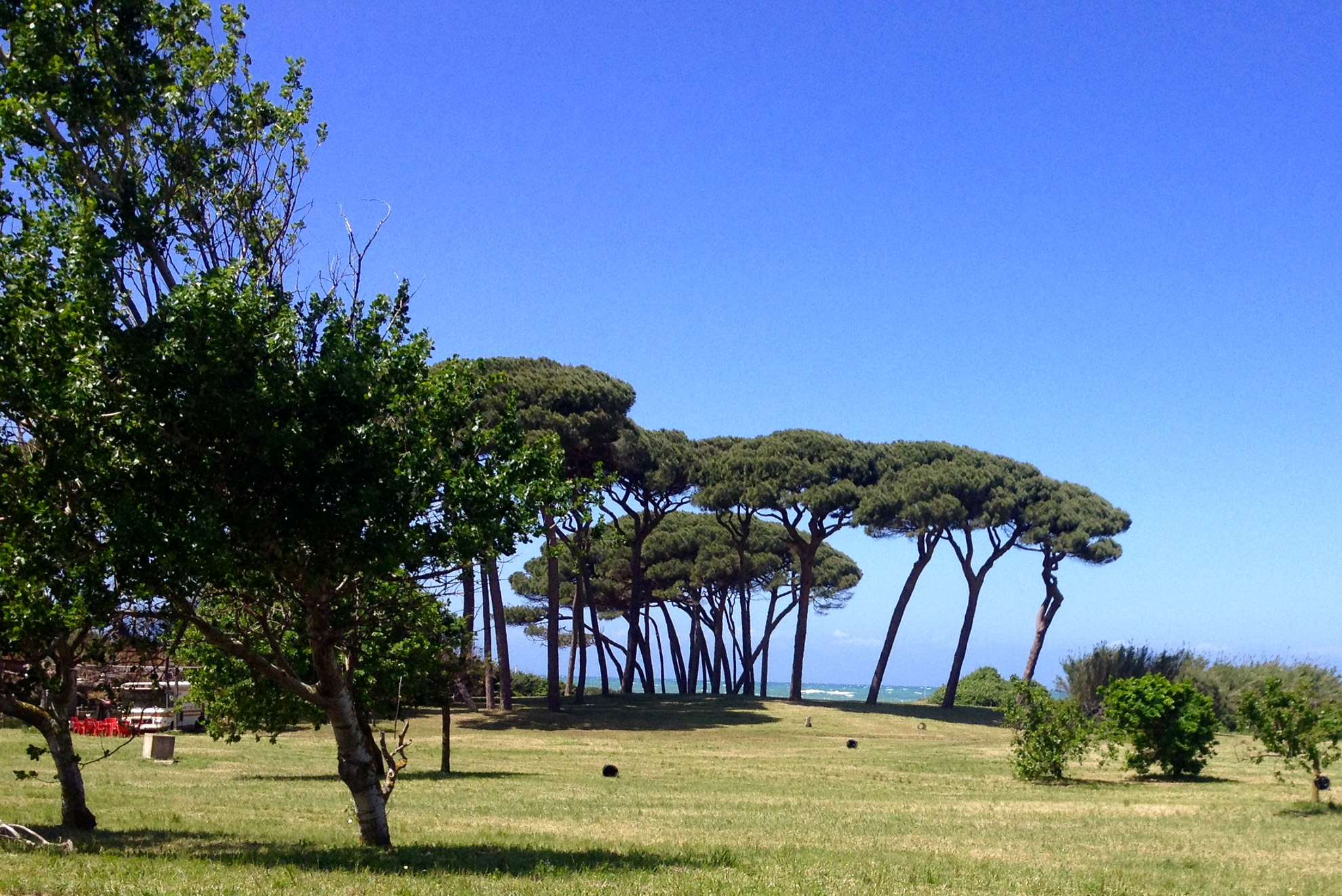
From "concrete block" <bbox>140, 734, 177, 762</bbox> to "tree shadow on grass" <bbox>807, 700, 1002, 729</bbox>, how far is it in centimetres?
3236

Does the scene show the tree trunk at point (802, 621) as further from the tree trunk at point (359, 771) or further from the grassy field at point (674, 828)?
the tree trunk at point (359, 771)

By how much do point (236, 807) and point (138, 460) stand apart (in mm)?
9011

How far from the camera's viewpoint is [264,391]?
34.5 ft

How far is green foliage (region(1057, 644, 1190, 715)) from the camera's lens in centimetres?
5556

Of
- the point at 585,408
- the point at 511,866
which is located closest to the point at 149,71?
the point at 511,866

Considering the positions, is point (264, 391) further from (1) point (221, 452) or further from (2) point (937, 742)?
(2) point (937, 742)

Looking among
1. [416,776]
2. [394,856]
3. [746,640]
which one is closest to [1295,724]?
[394,856]

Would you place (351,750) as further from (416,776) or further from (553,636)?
(553,636)

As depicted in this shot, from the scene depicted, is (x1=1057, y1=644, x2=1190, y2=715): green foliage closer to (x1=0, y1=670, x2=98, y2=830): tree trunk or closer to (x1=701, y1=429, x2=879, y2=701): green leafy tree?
(x1=701, y1=429, x2=879, y2=701): green leafy tree

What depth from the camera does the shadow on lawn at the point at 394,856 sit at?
37.0ft

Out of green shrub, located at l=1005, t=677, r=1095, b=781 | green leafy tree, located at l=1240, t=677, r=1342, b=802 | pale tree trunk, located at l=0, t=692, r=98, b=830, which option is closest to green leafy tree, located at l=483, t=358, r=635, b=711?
green shrub, located at l=1005, t=677, r=1095, b=781

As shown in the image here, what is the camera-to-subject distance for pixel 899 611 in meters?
57.8

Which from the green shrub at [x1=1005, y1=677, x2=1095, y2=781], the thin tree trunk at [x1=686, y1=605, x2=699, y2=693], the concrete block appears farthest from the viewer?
the thin tree trunk at [x1=686, y1=605, x2=699, y2=693]

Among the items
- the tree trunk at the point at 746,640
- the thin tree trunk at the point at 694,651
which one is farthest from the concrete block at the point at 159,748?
the thin tree trunk at the point at 694,651
